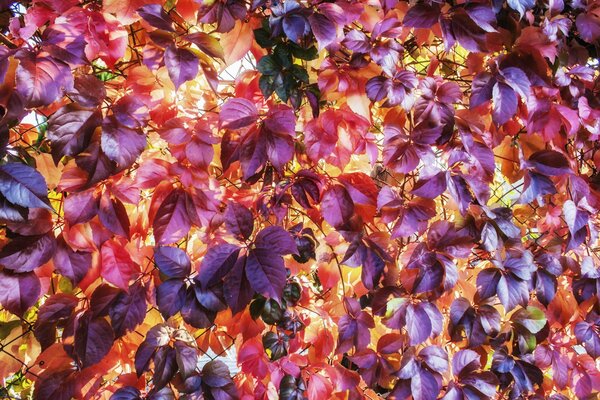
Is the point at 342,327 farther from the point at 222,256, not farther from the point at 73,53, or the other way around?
the point at 73,53

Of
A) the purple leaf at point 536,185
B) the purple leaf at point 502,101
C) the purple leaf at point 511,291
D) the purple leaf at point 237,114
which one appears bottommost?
the purple leaf at point 511,291

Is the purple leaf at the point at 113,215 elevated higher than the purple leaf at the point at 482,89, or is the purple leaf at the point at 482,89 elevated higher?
the purple leaf at the point at 482,89

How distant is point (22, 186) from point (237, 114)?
0.37 meters

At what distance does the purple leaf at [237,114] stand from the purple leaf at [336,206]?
22cm

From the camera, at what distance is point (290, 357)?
1.26 m

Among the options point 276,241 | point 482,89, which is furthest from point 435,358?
point 482,89

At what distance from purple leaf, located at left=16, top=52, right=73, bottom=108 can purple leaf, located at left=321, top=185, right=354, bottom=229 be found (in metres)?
0.52

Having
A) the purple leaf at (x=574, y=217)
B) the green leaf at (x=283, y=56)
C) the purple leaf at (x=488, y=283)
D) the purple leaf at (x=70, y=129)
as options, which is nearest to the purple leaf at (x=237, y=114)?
the green leaf at (x=283, y=56)

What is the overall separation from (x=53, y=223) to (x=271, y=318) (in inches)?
17.1

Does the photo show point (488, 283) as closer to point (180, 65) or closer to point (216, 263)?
point (216, 263)

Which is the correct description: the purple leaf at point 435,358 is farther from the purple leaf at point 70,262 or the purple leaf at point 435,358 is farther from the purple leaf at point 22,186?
the purple leaf at point 22,186

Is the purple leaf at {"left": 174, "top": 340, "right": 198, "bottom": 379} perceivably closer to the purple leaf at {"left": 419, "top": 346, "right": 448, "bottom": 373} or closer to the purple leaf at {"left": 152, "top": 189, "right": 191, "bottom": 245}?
the purple leaf at {"left": 152, "top": 189, "right": 191, "bottom": 245}

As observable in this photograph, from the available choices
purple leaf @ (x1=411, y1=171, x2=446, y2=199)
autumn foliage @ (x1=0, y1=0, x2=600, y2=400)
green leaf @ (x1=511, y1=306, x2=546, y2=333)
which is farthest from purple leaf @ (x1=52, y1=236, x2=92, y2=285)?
green leaf @ (x1=511, y1=306, x2=546, y2=333)

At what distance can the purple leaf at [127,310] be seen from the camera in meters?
1.02
